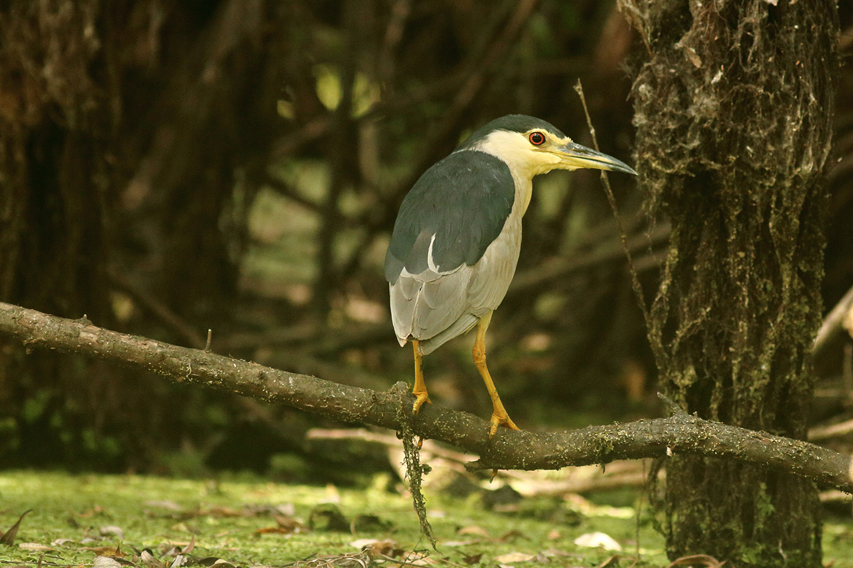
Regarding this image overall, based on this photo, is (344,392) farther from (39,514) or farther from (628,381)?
(628,381)

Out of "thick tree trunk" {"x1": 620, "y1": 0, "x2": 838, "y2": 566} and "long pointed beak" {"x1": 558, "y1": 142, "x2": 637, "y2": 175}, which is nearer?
"thick tree trunk" {"x1": 620, "y1": 0, "x2": 838, "y2": 566}

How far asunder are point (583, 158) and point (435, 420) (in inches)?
43.3

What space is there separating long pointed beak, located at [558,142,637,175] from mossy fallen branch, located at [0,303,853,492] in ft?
3.13

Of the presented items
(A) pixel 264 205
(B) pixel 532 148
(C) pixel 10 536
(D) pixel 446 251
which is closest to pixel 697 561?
(D) pixel 446 251

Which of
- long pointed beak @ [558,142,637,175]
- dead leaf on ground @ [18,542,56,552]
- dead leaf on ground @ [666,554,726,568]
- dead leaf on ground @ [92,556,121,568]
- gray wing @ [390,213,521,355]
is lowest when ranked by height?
dead leaf on ground @ [18,542,56,552]

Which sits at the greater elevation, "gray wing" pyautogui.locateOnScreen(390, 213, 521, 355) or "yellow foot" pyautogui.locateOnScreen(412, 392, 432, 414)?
"gray wing" pyautogui.locateOnScreen(390, 213, 521, 355)

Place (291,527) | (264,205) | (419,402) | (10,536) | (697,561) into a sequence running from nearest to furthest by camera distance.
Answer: (419,402), (10,536), (697,561), (291,527), (264,205)

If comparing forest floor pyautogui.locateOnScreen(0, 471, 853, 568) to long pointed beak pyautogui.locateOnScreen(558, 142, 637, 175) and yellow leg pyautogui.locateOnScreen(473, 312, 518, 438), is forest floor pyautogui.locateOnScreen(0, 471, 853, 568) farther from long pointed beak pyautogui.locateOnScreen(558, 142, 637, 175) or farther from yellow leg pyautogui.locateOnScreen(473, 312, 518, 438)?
long pointed beak pyautogui.locateOnScreen(558, 142, 637, 175)

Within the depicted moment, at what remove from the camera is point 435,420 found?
7.70 ft

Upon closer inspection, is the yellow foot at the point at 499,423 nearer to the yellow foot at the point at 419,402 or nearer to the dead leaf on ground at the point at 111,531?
the yellow foot at the point at 419,402

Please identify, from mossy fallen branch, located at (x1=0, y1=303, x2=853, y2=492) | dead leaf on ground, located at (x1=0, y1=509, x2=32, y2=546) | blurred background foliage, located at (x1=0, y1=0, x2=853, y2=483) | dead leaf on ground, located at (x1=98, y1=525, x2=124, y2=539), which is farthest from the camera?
blurred background foliage, located at (x1=0, y1=0, x2=853, y2=483)

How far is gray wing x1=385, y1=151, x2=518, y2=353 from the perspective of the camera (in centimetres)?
250

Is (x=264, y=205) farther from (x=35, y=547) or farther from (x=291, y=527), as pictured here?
(x=35, y=547)

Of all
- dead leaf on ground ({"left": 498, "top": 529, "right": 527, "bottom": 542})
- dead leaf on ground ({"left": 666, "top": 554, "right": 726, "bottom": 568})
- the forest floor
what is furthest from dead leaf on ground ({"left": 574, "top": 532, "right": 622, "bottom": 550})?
dead leaf on ground ({"left": 666, "top": 554, "right": 726, "bottom": 568})
